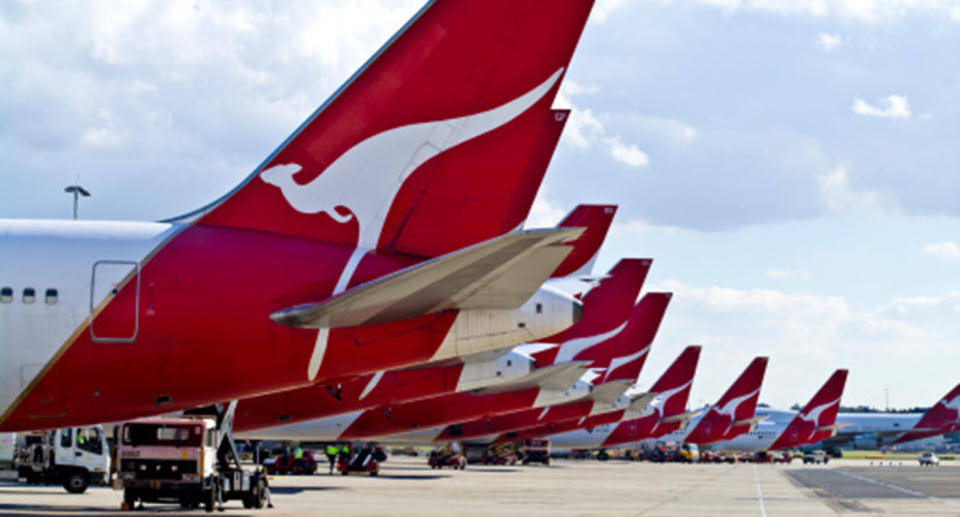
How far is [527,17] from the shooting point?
54.7ft

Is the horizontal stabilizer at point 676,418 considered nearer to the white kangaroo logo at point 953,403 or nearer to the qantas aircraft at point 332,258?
the white kangaroo logo at point 953,403

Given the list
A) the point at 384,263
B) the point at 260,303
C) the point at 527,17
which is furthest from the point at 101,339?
the point at 527,17

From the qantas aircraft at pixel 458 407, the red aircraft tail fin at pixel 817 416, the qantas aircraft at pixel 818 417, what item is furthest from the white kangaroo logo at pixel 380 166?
the red aircraft tail fin at pixel 817 416

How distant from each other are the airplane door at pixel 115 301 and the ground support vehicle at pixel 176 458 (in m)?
8.44

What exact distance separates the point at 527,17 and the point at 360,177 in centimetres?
353

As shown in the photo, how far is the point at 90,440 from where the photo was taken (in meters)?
33.2

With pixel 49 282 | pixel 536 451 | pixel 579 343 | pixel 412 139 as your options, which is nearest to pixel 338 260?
pixel 412 139

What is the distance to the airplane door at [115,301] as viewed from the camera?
611 inches

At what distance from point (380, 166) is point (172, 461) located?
33.1ft

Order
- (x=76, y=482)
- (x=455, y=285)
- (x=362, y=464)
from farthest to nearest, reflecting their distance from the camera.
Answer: (x=362, y=464) → (x=76, y=482) → (x=455, y=285)

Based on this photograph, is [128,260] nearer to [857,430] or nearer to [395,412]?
[395,412]

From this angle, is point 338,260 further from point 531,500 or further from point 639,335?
point 639,335

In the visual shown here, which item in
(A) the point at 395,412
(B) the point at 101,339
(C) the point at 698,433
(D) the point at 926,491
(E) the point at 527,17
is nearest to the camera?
(B) the point at 101,339

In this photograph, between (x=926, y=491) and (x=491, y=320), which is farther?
(x=926, y=491)
